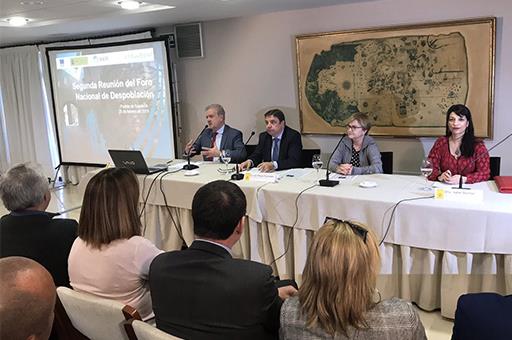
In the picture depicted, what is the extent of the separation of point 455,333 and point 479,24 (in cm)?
306

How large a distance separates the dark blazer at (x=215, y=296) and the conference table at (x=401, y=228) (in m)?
1.33

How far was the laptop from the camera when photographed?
12.3 feet

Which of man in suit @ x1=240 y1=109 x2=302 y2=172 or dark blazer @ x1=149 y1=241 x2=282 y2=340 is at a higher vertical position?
man in suit @ x1=240 y1=109 x2=302 y2=172

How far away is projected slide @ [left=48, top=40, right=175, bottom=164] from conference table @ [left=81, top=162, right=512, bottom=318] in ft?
7.53

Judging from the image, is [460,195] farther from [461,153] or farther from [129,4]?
[129,4]

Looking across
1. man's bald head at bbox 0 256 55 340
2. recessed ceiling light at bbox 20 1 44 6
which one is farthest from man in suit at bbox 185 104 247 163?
man's bald head at bbox 0 256 55 340

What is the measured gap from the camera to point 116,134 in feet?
19.7

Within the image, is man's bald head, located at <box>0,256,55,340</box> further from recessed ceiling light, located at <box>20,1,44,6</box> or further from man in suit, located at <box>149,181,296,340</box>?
recessed ceiling light, located at <box>20,1,44,6</box>

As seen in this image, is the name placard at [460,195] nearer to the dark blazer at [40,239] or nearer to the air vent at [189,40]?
the dark blazer at [40,239]

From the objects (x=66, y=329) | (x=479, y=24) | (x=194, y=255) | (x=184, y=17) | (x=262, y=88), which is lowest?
(x=66, y=329)

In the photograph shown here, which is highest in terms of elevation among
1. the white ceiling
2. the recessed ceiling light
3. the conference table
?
the white ceiling

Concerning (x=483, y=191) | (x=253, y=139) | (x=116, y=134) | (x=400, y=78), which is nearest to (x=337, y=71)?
(x=400, y=78)

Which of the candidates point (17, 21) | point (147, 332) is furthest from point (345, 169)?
point (17, 21)

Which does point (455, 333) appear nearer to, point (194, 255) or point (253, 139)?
point (194, 255)
